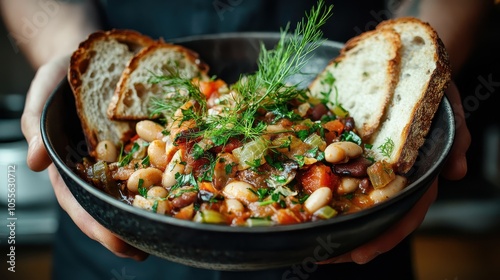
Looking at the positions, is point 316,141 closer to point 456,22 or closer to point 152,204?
point 152,204

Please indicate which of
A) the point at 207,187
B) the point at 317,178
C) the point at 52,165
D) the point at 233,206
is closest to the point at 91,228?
the point at 52,165

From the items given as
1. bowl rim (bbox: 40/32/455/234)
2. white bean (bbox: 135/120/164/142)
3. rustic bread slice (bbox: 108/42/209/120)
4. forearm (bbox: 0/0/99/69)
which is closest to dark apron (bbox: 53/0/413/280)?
forearm (bbox: 0/0/99/69)

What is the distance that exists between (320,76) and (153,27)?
113 centimetres

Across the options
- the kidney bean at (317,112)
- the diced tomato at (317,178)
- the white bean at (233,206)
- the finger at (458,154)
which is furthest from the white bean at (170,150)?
the finger at (458,154)

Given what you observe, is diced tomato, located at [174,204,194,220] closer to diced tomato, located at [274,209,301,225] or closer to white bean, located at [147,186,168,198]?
white bean, located at [147,186,168,198]

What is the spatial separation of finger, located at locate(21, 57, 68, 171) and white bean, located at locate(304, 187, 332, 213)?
1.20 m

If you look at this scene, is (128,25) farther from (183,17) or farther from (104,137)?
(104,137)

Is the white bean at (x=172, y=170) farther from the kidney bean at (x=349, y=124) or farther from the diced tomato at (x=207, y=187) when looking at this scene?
the kidney bean at (x=349, y=124)

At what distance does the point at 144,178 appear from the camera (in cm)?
210

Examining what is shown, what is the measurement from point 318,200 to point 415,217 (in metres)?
0.51

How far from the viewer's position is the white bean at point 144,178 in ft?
6.88

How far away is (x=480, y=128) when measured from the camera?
16.9 ft

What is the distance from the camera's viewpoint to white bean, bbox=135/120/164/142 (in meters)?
2.32

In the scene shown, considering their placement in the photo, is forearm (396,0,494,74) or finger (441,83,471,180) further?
forearm (396,0,494,74)
